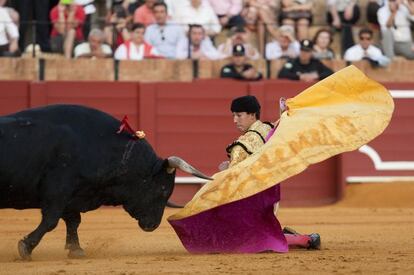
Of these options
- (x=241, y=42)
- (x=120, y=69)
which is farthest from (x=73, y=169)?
(x=120, y=69)

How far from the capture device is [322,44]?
47.0 ft

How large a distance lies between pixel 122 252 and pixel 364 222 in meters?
3.38

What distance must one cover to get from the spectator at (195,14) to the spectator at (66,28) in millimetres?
1051

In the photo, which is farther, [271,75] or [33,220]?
[271,75]

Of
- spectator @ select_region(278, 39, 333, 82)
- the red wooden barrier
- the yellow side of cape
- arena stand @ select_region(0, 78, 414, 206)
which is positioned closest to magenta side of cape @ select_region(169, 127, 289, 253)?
the yellow side of cape

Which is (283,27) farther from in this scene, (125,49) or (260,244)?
(260,244)

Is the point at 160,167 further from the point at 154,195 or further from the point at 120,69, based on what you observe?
the point at 120,69

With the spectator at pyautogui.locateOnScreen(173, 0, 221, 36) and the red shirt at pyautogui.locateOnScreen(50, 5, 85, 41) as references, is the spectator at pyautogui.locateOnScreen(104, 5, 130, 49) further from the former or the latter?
the spectator at pyautogui.locateOnScreen(173, 0, 221, 36)

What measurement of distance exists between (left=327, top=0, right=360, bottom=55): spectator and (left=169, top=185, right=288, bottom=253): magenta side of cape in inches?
236

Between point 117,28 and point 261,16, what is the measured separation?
1.62m

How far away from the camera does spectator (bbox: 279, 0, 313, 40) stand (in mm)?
14320

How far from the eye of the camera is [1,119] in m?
8.43

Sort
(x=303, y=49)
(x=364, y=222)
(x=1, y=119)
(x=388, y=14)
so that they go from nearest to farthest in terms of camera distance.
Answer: (x=1, y=119)
(x=364, y=222)
(x=303, y=49)
(x=388, y=14)

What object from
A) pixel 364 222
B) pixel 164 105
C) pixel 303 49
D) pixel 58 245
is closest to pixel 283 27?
pixel 303 49
